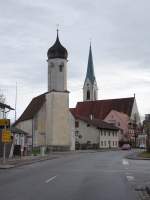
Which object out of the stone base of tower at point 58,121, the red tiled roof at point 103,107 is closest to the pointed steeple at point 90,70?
the red tiled roof at point 103,107

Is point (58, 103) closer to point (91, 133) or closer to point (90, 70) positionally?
point (91, 133)

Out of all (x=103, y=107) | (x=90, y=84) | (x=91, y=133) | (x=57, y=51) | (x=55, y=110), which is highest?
(x=90, y=84)

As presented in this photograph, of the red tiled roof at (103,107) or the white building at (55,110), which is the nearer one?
the white building at (55,110)

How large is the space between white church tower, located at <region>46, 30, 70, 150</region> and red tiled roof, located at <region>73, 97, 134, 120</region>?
5159cm

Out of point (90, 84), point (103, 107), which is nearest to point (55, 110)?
point (103, 107)

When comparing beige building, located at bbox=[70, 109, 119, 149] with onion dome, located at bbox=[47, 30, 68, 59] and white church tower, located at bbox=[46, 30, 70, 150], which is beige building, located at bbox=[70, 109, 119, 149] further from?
onion dome, located at bbox=[47, 30, 68, 59]

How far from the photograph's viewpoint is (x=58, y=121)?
86.4 metres

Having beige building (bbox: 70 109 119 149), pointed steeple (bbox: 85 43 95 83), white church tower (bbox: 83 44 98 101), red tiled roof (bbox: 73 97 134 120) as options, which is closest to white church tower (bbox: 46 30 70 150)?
beige building (bbox: 70 109 119 149)

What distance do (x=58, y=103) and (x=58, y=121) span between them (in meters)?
3.07

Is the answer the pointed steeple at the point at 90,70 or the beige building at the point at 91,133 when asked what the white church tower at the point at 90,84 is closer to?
the pointed steeple at the point at 90,70

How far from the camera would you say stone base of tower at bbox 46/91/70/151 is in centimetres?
8606

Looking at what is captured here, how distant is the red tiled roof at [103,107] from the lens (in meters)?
139

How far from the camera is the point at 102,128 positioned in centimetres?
11181

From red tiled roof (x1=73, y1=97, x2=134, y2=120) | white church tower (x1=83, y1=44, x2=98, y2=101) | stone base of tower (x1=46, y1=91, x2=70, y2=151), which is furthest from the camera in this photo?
white church tower (x1=83, y1=44, x2=98, y2=101)
